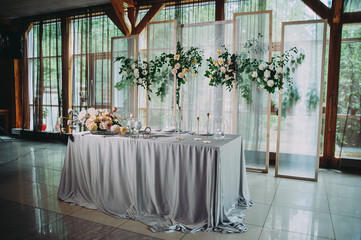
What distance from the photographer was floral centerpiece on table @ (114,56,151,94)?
5359 millimetres

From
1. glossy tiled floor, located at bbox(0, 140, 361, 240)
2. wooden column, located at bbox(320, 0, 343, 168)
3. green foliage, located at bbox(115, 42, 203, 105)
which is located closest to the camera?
glossy tiled floor, located at bbox(0, 140, 361, 240)

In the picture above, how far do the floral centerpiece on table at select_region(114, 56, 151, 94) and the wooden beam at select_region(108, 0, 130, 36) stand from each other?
28.5 inches

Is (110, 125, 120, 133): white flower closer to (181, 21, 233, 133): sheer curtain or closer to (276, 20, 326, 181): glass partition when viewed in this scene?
(181, 21, 233, 133): sheer curtain

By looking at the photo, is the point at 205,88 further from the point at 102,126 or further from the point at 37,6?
the point at 37,6

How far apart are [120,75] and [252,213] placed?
405 cm

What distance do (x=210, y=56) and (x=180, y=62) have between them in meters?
0.57

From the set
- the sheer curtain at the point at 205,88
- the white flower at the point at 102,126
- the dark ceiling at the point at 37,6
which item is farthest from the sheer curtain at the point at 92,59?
the white flower at the point at 102,126

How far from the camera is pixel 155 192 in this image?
A: 9.00 ft

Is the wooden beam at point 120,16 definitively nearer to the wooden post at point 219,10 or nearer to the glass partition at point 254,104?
the wooden post at point 219,10

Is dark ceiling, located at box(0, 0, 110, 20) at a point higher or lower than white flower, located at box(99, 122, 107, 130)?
higher

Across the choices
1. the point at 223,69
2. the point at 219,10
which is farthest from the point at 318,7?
the point at 223,69

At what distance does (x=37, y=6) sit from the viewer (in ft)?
21.9

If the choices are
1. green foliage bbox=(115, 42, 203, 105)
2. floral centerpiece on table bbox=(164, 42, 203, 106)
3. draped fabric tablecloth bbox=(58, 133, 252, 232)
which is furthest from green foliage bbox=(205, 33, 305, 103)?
draped fabric tablecloth bbox=(58, 133, 252, 232)

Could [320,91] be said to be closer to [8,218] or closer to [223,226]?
[223,226]
